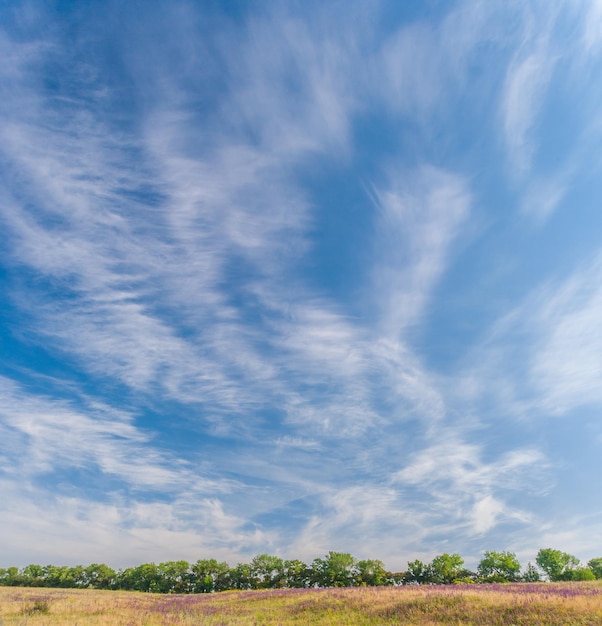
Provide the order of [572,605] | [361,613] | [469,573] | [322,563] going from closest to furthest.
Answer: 1. [572,605]
2. [361,613]
3. [469,573]
4. [322,563]

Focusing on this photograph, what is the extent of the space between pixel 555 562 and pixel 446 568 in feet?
103

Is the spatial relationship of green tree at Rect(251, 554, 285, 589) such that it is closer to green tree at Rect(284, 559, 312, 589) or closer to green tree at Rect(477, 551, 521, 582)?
green tree at Rect(284, 559, 312, 589)

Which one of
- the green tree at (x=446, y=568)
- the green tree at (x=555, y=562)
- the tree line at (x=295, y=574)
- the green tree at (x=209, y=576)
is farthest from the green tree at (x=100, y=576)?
the green tree at (x=555, y=562)

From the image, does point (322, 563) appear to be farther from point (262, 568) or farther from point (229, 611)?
point (229, 611)

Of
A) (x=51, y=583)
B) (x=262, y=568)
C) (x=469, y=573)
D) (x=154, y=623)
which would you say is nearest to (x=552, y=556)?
(x=469, y=573)

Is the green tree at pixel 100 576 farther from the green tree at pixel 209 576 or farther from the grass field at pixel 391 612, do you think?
the grass field at pixel 391 612

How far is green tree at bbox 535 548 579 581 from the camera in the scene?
102938mm

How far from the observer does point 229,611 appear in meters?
35.9

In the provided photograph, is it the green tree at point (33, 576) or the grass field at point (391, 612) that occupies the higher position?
the green tree at point (33, 576)

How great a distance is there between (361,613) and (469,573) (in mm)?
96596

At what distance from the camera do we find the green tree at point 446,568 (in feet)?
327

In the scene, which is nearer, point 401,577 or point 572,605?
point 572,605

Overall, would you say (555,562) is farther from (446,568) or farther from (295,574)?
(295,574)

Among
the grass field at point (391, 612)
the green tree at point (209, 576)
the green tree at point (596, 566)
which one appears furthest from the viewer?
Result: the green tree at point (209, 576)
